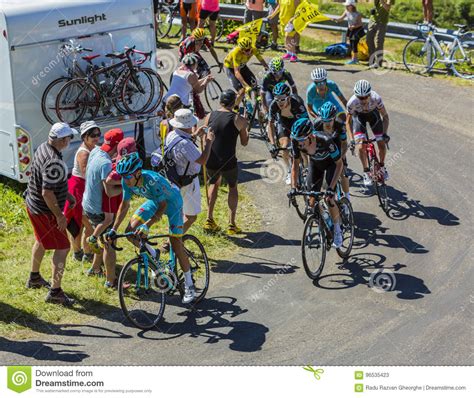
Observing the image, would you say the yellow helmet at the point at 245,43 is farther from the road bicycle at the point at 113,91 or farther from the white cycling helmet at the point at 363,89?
the white cycling helmet at the point at 363,89

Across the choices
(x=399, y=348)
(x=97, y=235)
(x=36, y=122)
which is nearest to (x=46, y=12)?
(x=36, y=122)

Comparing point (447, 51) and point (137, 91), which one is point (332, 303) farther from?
point (447, 51)

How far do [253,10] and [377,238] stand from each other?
11.4 m

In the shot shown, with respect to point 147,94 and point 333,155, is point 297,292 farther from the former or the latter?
point 147,94

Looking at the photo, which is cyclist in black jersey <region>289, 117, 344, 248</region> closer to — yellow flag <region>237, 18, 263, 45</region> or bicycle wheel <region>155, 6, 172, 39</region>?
yellow flag <region>237, 18, 263, 45</region>

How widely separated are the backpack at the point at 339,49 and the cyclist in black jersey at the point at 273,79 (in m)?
7.69

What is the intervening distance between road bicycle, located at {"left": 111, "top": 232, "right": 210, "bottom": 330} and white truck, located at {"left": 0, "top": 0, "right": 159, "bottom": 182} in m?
3.97

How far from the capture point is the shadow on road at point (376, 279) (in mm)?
11516

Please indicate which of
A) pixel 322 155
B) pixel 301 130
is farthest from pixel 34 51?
pixel 322 155

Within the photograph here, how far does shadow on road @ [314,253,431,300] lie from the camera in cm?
1152

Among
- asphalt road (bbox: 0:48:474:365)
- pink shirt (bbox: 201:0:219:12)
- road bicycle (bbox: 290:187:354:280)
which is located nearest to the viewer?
asphalt road (bbox: 0:48:474:365)

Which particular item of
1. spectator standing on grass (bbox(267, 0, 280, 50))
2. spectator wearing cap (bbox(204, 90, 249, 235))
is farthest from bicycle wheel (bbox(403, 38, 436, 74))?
spectator wearing cap (bbox(204, 90, 249, 235))

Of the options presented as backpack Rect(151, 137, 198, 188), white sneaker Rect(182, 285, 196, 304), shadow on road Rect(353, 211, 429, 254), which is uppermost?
backpack Rect(151, 137, 198, 188)

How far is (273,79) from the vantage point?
15.0 meters
